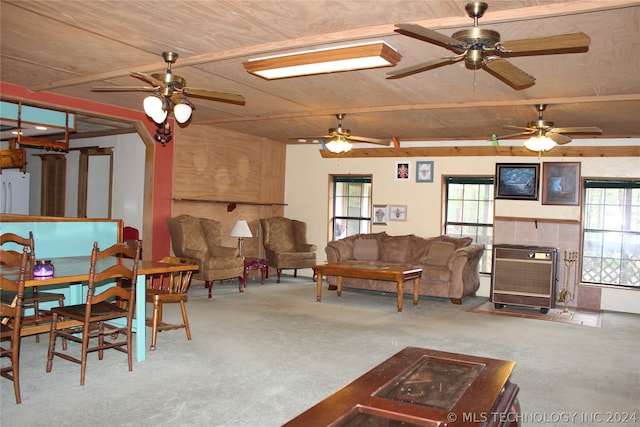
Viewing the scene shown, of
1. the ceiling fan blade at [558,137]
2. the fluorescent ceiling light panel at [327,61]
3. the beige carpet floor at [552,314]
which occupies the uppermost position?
the fluorescent ceiling light panel at [327,61]

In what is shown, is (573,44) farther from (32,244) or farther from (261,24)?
(32,244)

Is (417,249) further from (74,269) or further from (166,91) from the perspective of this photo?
(74,269)

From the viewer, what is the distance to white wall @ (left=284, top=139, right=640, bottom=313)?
7.39 meters

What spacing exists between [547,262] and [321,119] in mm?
3539

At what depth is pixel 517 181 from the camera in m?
7.95

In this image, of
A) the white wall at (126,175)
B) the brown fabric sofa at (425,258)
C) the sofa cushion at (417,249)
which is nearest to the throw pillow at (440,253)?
the brown fabric sofa at (425,258)

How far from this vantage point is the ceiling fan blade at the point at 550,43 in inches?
110

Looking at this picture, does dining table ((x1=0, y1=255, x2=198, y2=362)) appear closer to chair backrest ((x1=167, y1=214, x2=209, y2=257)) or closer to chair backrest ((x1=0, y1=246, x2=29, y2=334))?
chair backrest ((x1=0, y1=246, x2=29, y2=334))

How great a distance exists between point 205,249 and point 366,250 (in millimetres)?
2482

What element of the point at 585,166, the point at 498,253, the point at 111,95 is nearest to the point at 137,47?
the point at 111,95

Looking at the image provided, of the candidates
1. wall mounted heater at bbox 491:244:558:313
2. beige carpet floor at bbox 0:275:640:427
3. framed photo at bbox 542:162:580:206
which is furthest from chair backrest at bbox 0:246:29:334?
framed photo at bbox 542:162:580:206

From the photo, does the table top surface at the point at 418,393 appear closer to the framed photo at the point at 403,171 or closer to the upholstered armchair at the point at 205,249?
the upholstered armchair at the point at 205,249

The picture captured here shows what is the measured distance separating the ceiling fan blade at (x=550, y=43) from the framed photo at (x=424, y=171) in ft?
18.3

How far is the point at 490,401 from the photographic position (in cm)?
221
